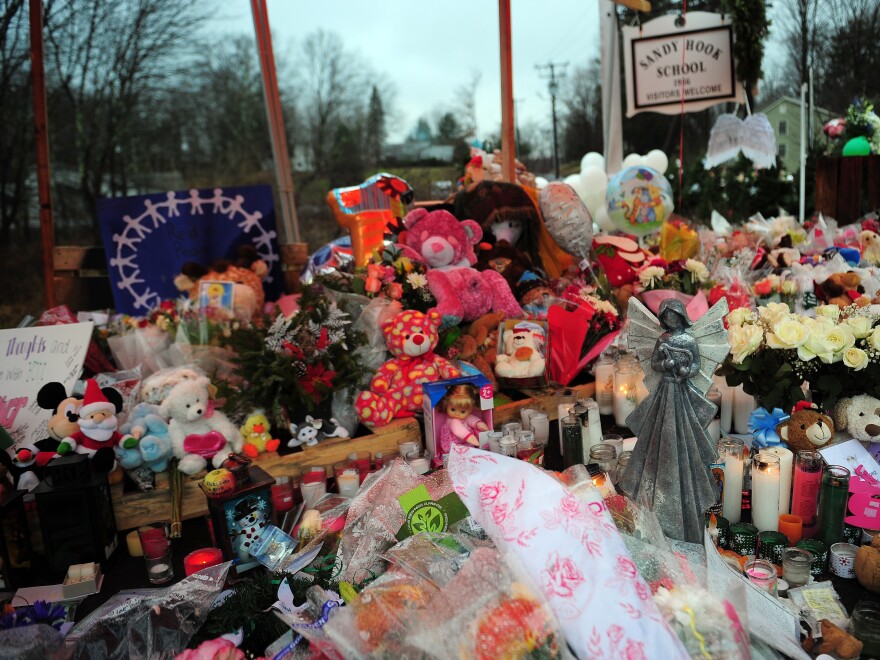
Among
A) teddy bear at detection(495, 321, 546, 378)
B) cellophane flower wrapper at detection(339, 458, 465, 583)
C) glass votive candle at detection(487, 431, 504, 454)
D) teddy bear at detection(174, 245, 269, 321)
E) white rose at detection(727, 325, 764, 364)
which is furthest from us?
teddy bear at detection(174, 245, 269, 321)

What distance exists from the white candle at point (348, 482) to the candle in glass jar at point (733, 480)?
1.25 metres

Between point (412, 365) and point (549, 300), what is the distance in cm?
93

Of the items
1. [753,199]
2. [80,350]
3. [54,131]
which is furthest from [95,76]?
[753,199]

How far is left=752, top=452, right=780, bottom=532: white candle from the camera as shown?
1.86m

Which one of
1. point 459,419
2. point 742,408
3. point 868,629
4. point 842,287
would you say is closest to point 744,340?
point 742,408

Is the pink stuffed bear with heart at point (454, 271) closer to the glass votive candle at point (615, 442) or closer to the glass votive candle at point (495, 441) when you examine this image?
the glass votive candle at point (495, 441)

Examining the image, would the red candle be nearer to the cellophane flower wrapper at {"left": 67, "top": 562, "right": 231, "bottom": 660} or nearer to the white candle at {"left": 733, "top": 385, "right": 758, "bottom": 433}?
the cellophane flower wrapper at {"left": 67, "top": 562, "right": 231, "bottom": 660}

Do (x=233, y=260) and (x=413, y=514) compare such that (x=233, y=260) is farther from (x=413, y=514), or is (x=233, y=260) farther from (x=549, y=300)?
(x=413, y=514)

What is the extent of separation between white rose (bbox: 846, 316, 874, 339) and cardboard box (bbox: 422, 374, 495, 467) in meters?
1.29

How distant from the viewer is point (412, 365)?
2.88 meters

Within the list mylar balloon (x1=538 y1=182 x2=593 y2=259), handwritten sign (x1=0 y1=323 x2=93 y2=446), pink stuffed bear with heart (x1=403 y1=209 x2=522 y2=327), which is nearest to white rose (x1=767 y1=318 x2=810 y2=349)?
pink stuffed bear with heart (x1=403 y1=209 x2=522 y2=327)

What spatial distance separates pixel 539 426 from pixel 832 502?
→ 112 centimetres

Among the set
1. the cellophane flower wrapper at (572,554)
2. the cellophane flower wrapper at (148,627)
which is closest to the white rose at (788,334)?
the cellophane flower wrapper at (572,554)

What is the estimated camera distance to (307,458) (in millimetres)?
2557
